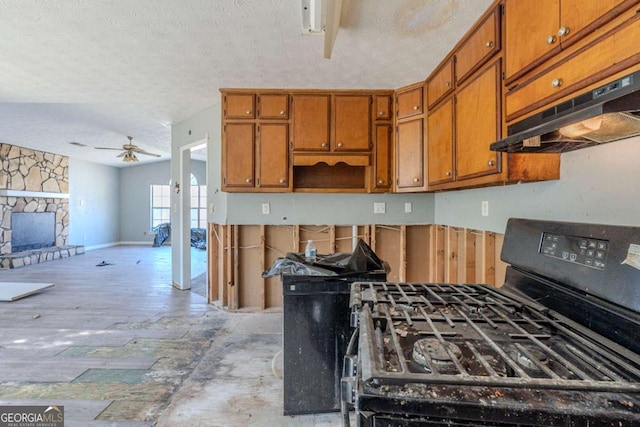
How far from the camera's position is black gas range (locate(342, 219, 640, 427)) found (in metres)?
0.58

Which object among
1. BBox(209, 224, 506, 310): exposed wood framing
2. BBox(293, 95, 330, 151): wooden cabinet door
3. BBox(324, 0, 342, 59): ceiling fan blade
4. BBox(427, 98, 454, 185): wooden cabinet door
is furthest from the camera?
BBox(209, 224, 506, 310): exposed wood framing

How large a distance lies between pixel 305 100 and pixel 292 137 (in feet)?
1.29

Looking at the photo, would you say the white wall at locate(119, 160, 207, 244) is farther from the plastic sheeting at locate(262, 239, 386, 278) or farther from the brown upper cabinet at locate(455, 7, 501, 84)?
the brown upper cabinet at locate(455, 7, 501, 84)

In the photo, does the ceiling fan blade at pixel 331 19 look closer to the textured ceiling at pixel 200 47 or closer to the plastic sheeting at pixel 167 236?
the textured ceiling at pixel 200 47

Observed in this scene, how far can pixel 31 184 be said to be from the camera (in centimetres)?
707

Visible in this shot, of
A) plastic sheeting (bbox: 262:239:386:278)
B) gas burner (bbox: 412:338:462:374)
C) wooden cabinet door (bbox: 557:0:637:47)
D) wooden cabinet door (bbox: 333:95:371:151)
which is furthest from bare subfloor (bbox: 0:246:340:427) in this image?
wooden cabinet door (bbox: 557:0:637:47)

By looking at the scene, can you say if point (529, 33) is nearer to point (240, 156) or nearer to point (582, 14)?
point (582, 14)

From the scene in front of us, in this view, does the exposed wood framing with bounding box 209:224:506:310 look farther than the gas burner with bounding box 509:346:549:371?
Yes

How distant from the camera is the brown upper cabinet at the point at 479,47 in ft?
5.60

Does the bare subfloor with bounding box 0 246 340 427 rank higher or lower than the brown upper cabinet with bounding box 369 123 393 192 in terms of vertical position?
lower

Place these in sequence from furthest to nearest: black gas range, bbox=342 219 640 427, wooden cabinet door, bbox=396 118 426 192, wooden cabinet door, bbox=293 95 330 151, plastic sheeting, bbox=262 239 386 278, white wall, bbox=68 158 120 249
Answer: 1. white wall, bbox=68 158 120 249
2. wooden cabinet door, bbox=293 95 330 151
3. wooden cabinet door, bbox=396 118 426 192
4. plastic sheeting, bbox=262 239 386 278
5. black gas range, bbox=342 219 640 427

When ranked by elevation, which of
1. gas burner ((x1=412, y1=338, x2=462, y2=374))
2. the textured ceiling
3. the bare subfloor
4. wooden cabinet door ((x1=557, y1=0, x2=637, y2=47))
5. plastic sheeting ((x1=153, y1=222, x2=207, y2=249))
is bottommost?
the bare subfloor

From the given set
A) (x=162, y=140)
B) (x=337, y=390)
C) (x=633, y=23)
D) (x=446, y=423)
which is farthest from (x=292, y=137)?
(x=162, y=140)

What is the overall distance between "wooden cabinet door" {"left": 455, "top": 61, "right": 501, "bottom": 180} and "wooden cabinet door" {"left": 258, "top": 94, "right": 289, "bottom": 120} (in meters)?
1.70
